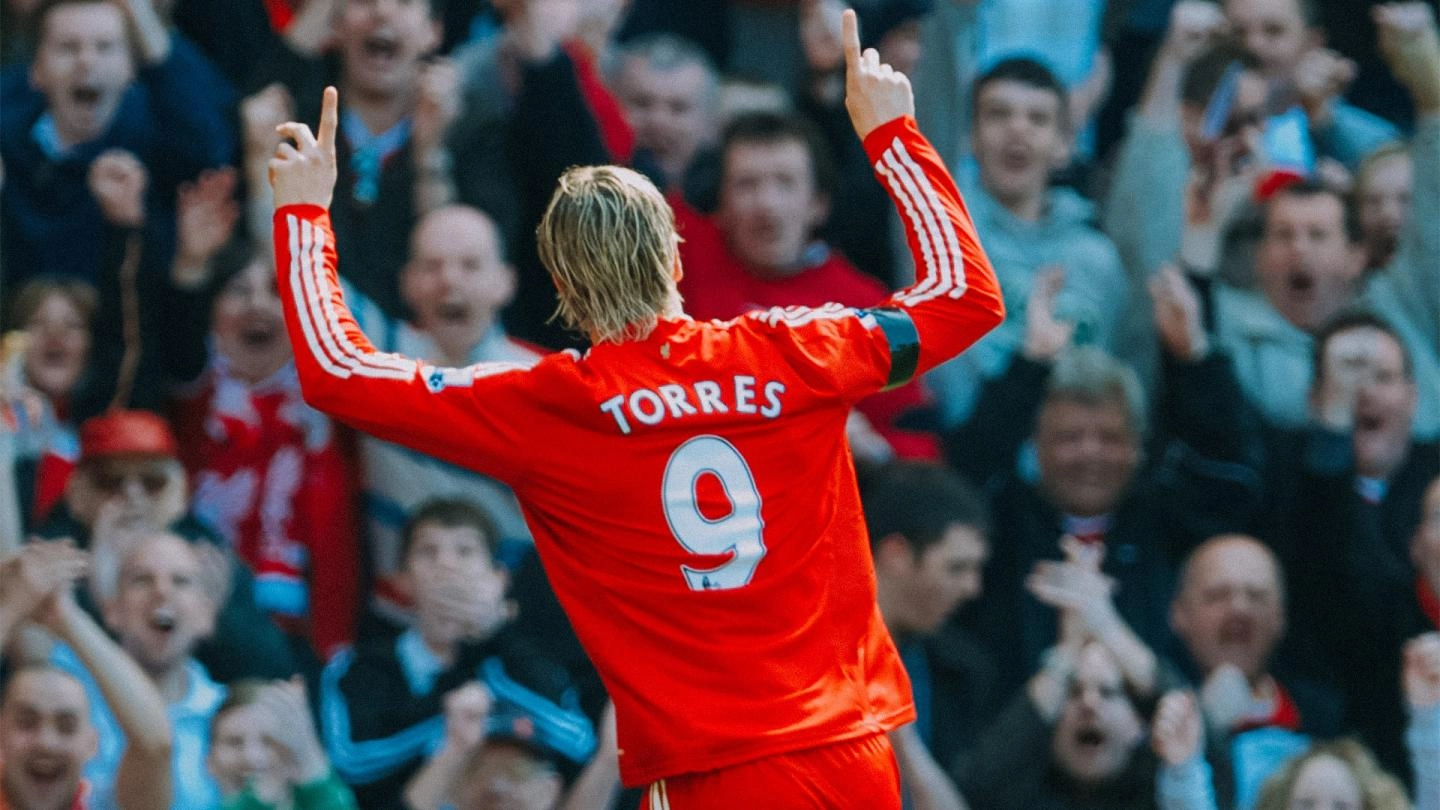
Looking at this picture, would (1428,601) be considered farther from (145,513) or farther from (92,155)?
(92,155)

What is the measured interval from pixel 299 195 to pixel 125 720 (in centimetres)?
246

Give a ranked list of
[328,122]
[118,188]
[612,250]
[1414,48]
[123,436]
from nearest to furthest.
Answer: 1. [612,250]
2. [328,122]
3. [123,436]
4. [118,188]
5. [1414,48]

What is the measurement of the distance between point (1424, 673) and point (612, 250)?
141 inches

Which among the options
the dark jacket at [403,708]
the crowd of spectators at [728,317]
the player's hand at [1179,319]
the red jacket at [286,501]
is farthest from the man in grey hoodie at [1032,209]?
the red jacket at [286,501]

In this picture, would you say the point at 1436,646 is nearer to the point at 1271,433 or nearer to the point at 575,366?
the point at 1271,433

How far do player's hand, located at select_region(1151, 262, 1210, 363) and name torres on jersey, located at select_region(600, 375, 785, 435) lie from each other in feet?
10.1

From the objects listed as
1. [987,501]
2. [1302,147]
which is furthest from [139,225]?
[1302,147]

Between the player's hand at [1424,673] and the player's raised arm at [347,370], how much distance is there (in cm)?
354

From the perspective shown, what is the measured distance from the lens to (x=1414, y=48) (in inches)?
260

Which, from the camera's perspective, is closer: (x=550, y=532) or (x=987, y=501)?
(x=550, y=532)

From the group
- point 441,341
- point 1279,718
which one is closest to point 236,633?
point 441,341

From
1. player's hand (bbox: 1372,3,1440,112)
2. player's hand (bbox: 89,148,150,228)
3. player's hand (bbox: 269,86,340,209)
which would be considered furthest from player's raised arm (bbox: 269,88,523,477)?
player's hand (bbox: 1372,3,1440,112)

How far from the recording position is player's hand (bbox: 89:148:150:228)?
5.98 meters

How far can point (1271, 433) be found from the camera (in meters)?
6.17
